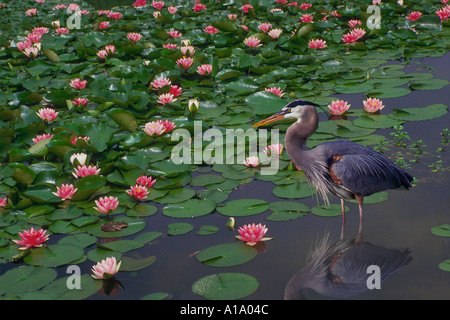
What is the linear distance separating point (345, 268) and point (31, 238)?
210 centimetres

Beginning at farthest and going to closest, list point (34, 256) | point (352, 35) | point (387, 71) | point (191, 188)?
point (352, 35)
point (387, 71)
point (191, 188)
point (34, 256)

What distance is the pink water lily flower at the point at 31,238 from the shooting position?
3.70 m

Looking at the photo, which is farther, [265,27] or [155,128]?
[265,27]

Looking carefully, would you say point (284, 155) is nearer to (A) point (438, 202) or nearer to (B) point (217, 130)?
(B) point (217, 130)

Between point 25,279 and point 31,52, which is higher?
point 31,52

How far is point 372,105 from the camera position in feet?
17.9

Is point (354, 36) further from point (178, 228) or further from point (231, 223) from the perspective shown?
point (178, 228)

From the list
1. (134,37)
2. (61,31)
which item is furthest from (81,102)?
(61,31)

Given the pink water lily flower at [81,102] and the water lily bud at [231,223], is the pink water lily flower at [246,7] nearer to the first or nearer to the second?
the pink water lily flower at [81,102]

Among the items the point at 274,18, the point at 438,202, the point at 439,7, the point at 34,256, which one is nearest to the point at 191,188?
the point at 34,256

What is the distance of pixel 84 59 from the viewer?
316 inches

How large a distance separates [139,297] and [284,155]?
7.21ft

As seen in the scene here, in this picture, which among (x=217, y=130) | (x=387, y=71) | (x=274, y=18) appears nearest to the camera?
(x=217, y=130)

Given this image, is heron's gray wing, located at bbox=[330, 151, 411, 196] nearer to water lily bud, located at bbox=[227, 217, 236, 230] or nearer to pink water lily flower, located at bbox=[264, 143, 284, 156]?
water lily bud, located at bbox=[227, 217, 236, 230]
